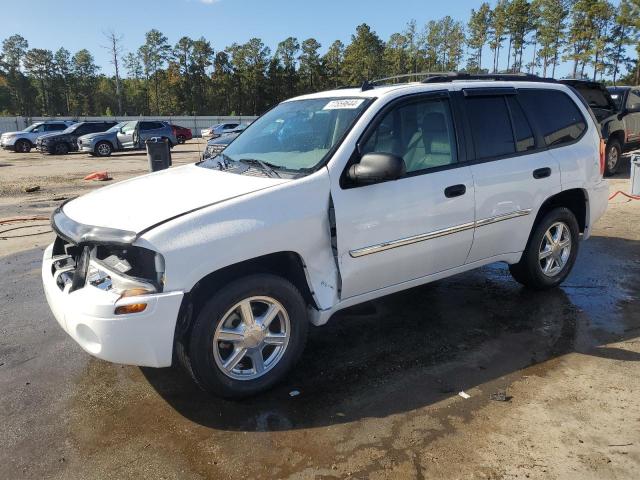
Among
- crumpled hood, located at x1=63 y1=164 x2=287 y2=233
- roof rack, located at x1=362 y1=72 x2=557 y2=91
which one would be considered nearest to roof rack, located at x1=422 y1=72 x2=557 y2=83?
roof rack, located at x1=362 y1=72 x2=557 y2=91

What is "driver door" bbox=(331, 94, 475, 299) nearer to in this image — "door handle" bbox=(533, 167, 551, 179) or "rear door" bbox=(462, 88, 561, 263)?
"rear door" bbox=(462, 88, 561, 263)

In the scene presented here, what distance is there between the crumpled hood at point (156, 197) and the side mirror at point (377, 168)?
494mm

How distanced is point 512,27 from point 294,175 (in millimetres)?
84819

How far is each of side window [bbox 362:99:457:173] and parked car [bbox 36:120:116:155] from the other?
26560 millimetres

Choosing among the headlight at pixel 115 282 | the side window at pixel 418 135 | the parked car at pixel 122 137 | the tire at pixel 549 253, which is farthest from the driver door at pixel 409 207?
the parked car at pixel 122 137

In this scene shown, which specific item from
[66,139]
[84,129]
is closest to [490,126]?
[66,139]

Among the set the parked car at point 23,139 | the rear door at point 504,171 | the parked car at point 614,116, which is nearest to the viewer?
the rear door at point 504,171

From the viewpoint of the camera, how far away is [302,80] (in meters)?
86.3

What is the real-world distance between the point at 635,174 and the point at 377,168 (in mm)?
8041

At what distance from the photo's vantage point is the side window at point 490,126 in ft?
13.3

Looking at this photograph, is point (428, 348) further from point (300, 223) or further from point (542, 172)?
point (542, 172)

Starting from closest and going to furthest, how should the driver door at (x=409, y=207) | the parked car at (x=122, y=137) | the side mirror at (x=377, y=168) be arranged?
the side mirror at (x=377, y=168) < the driver door at (x=409, y=207) < the parked car at (x=122, y=137)

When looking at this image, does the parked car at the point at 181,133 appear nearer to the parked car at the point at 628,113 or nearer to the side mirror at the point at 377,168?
the parked car at the point at 628,113

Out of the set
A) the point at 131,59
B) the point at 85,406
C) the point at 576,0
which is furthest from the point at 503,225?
the point at 131,59
